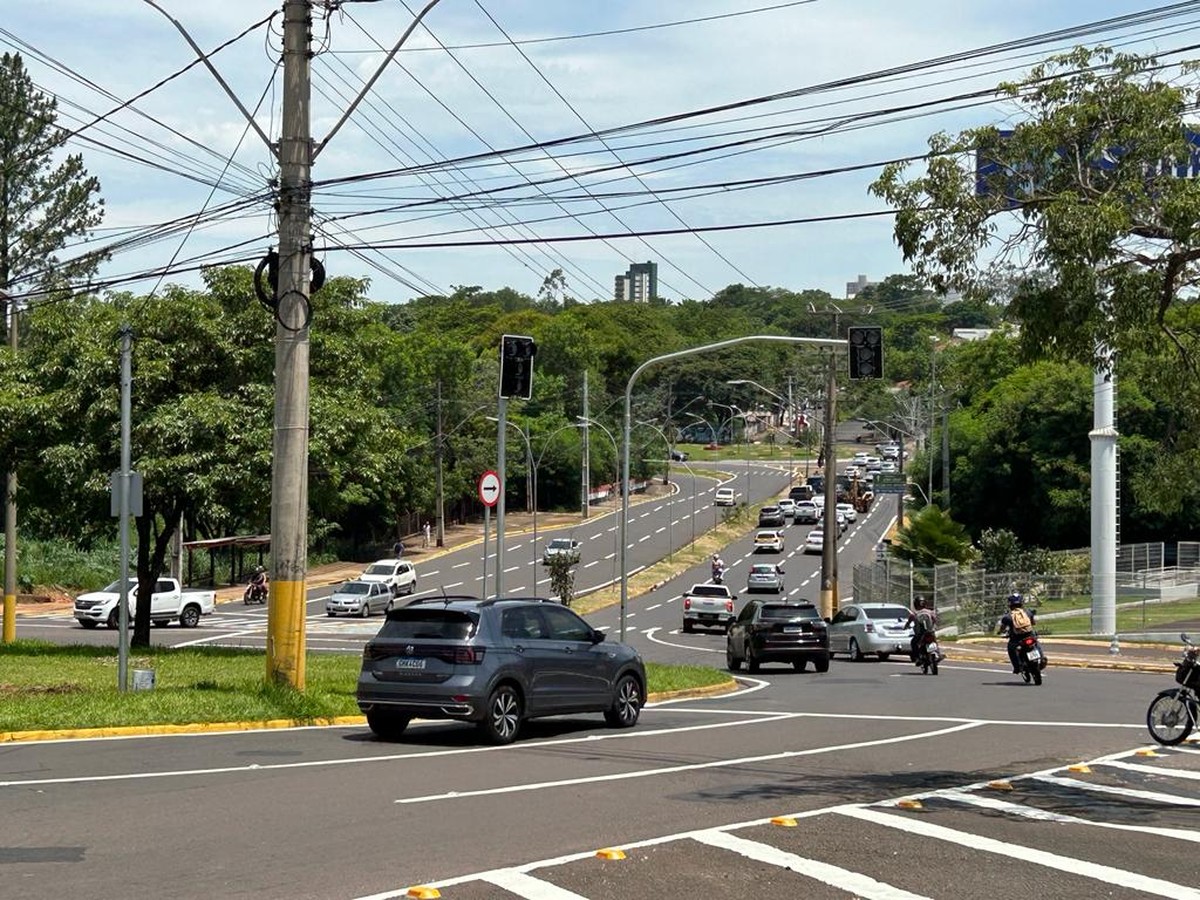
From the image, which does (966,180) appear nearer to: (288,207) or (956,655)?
(288,207)

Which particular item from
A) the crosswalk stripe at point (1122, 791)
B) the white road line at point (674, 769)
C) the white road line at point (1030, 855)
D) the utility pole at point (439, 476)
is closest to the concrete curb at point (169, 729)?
the white road line at point (674, 769)

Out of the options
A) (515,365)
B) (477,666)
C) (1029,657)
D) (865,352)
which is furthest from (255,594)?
(477,666)

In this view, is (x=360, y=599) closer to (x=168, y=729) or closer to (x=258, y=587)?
(x=258, y=587)

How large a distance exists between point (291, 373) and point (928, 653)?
17.3 m

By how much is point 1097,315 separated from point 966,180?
70.1 inches

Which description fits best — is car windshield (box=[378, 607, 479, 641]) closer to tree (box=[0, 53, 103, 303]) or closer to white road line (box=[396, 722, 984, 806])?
white road line (box=[396, 722, 984, 806])

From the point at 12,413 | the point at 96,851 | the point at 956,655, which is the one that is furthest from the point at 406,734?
the point at 956,655

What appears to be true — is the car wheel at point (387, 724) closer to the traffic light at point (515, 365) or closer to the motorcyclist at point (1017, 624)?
the traffic light at point (515, 365)

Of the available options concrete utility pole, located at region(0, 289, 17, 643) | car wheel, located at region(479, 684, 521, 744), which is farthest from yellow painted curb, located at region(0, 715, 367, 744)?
concrete utility pole, located at region(0, 289, 17, 643)

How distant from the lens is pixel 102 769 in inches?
553

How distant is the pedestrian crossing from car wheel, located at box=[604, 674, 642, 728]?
632 cm

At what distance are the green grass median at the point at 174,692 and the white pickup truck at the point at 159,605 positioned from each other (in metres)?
18.9

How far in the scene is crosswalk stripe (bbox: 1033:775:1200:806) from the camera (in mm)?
13234

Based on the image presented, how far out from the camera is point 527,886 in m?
8.95
